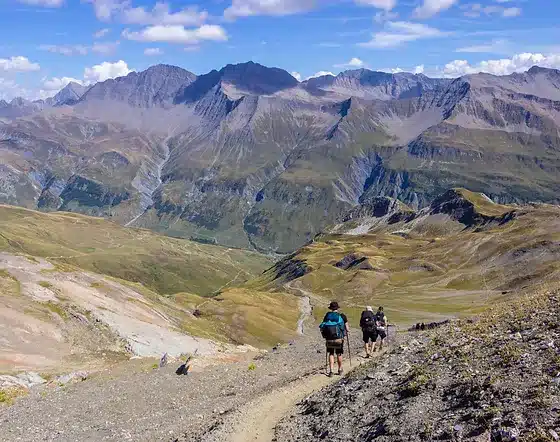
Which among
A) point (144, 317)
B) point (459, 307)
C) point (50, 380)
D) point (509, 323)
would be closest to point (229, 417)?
point (509, 323)

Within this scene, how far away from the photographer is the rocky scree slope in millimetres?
16172

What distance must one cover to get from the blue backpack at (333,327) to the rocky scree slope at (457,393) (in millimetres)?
3664

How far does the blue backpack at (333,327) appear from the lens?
31188 millimetres

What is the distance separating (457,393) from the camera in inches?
751

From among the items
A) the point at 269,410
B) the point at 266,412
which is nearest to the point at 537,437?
the point at 266,412

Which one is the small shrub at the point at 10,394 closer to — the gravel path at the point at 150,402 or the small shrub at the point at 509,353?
the gravel path at the point at 150,402

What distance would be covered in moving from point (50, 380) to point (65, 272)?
6284 centimetres

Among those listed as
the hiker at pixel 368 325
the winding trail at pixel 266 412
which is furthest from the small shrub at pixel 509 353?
the hiker at pixel 368 325

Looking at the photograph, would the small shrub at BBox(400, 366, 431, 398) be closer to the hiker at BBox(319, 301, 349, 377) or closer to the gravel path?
the gravel path

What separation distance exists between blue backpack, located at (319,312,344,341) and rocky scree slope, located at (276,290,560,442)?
366 centimetres

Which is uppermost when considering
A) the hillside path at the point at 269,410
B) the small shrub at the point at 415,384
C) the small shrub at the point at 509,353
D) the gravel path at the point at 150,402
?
the small shrub at the point at 509,353

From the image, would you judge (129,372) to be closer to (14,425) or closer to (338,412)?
(14,425)

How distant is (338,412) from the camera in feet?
71.3

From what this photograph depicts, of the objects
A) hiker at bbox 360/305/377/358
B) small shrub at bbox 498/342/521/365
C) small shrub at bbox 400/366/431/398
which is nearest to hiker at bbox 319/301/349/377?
hiker at bbox 360/305/377/358
